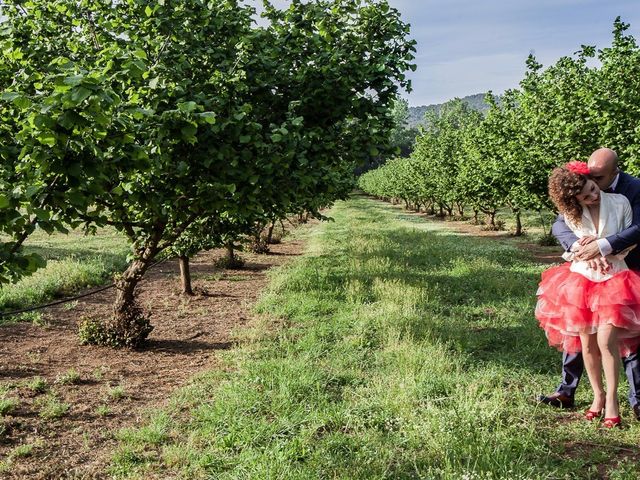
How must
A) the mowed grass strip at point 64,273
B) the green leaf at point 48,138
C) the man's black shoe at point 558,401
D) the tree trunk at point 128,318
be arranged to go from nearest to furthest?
the green leaf at point 48,138 < the man's black shoe at point 558,401 < the tree trunk at point 128,318 < the mowed grass strip at point 64,273

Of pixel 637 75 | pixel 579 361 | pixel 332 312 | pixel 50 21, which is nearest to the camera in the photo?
pixel 579 361

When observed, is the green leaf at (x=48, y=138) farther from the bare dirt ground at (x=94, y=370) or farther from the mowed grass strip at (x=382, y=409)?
the bare dirt ground at (x=94, y=370)

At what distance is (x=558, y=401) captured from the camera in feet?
17.9

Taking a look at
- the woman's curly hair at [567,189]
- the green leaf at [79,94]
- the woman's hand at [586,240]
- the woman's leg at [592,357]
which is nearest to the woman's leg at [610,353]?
the woman's leg at [592,357]

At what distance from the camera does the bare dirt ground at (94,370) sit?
517 centimetres

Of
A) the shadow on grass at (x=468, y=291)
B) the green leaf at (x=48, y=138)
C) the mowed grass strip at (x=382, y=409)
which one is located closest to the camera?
the green leaf at (x=48, y=138)

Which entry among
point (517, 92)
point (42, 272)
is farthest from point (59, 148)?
point (517, 92)

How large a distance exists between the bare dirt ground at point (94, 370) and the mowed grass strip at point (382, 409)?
1.76 feet

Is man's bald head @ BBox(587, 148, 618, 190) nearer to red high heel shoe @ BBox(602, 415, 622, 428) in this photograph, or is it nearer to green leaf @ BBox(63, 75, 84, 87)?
red high heel shoe @ BBox(602, 415, 622, 428)

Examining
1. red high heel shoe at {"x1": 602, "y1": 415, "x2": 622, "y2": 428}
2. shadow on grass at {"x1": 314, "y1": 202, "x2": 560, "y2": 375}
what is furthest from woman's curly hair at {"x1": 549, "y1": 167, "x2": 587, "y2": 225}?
shadow on grass at {"x1": 314, "y1": 202, "x2": 560, "y2": 375}

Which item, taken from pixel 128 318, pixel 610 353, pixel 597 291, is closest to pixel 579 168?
pixel 597 291

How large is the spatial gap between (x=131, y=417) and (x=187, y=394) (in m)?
0.71

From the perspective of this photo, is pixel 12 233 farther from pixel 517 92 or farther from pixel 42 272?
pixel 517 92

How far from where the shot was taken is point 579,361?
5.34 m
